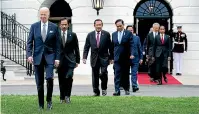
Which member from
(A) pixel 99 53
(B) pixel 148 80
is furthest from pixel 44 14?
(B) pixel 148 80

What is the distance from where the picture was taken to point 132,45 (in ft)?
42.9

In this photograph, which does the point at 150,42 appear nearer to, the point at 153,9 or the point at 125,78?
the point at 125,78

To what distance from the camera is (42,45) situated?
9.73 metres

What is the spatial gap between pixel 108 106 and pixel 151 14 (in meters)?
11.8

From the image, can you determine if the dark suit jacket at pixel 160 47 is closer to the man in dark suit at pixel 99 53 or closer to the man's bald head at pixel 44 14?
the man in dark suit at pixel 99 53

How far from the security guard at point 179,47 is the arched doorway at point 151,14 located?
1.03 metres

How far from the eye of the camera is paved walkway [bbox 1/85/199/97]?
1375 centimetres

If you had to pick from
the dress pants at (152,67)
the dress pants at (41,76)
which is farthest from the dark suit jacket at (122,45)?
the dress pants at (152,67)

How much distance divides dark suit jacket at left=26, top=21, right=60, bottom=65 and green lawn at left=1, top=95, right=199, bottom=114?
100 cm

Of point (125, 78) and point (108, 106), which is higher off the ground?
point (125, 78)

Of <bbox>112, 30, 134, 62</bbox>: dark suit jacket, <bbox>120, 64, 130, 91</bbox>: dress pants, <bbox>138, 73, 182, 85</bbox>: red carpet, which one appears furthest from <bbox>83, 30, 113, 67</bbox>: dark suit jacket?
<bbox>138, 73, 182, 85</bbox>: red carpet

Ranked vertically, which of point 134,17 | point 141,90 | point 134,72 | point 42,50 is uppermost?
point 134,17

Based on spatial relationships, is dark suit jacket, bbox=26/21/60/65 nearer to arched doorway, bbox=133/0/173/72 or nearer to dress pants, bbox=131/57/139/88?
dress pants, bbox=131/57/139/88

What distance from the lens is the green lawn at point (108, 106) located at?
31.0 feet
